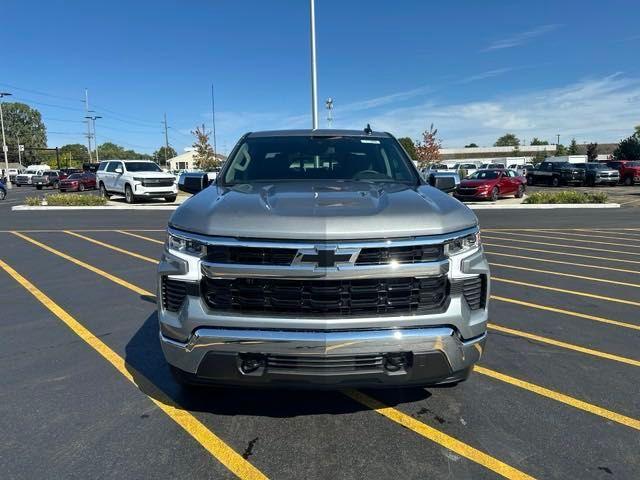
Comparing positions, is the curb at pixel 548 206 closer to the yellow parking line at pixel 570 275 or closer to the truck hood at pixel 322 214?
the yellow parking line at pixel 570 275

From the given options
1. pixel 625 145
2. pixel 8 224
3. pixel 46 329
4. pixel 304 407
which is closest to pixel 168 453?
pixel 304 407

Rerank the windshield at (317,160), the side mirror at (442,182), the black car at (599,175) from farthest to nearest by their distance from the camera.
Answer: the black car at (599,175), the side mirror at (442,182), the windshield at (317,160)

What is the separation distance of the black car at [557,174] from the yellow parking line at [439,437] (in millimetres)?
35171

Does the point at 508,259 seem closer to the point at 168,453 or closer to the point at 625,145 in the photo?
the point at 168,453

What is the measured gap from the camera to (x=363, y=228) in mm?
2598

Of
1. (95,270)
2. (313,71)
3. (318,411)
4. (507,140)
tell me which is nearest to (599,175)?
(313,71)

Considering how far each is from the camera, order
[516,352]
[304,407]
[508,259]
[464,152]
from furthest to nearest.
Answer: [464,152], [508,259], [516,352], [304,407]

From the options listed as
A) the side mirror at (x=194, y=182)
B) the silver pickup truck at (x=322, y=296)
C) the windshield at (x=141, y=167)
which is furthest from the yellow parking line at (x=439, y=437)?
the windshield at (x=141, y=167)

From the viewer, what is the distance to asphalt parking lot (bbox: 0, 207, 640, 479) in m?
2.71

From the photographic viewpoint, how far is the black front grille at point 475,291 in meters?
2.78

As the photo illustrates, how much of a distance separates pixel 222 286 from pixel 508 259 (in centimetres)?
716

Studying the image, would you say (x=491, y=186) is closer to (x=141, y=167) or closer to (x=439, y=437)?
(x=141, y=167)

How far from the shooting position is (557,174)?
3431 centimetres

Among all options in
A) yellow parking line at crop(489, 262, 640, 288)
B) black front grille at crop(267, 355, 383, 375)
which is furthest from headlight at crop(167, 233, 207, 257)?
yellow parking line at crop(489, 262, 640, 288)
